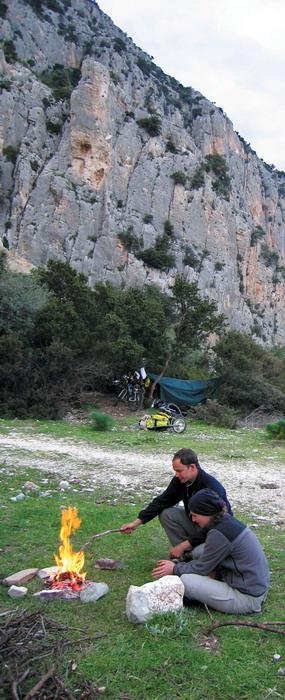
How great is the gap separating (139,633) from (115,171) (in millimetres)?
52592

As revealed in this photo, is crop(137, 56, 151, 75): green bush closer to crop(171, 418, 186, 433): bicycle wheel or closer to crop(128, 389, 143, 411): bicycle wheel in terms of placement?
crop(128, 389, 143, 411): bicycle wheel

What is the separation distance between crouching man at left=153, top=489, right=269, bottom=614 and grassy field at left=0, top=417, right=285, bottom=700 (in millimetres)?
110

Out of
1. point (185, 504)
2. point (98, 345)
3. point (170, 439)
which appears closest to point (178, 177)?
point (98, 345)

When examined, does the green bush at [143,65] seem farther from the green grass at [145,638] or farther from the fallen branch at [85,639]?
the fallen branch at [85,639]

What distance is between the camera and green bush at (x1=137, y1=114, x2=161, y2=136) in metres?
57.8

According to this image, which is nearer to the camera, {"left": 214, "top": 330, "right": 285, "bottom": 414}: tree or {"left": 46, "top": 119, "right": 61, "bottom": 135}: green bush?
{"left": 214, "top": 330, "right": 285, "bottom": 414}: tree

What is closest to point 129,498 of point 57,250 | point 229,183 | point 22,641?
point 22,641

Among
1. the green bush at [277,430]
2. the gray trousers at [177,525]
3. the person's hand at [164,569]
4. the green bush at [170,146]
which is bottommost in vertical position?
the person's hand at [164,569]

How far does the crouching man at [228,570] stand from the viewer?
146 inches

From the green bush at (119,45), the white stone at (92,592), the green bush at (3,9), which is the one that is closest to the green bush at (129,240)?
the green bush at (3,9)

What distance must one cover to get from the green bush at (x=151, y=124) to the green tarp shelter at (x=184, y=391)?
43742 millimetres

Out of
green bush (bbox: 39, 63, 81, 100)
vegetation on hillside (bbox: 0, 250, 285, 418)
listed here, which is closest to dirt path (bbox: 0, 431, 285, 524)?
vegetation on hillside (bbox: 0, 250, 285, 418)

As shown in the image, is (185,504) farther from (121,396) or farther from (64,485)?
(121,396)

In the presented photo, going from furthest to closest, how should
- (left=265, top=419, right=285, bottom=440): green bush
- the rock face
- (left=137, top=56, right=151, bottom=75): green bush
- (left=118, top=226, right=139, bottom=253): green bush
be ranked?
1. (left=137, top=56, right=151, bottom=75): green bush
2. (left=118, top=226, right=139, bottom=253): green bush
3. the rock face
4. (left=265, top=419, right=285, bottom=440): green bush
